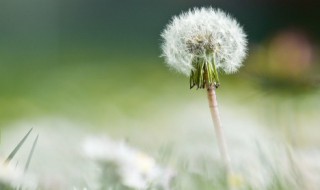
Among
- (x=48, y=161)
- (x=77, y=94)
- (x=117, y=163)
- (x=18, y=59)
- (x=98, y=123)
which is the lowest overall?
(x=117, y=163)

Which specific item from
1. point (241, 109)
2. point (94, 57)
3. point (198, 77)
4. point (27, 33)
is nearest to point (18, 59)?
point (27, 33)

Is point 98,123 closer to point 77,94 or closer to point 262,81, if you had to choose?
point 77,94

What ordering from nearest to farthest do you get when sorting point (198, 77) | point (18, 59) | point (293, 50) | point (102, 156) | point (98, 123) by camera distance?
point (102, 156) < point (198, 77) < point (98, 123) < point (293, 50) < point (18, 59)

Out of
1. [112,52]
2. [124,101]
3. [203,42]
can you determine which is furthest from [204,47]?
[112,52]

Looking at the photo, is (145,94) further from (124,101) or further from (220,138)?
(220,138)

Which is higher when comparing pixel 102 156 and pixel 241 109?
pixel 241 109

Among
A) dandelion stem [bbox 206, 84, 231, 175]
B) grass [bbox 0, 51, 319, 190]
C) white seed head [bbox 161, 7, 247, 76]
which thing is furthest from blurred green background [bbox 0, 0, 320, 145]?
dandelion stem [bbox 206, 84, 231, 175]

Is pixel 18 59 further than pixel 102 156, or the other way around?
pixel 18 59
